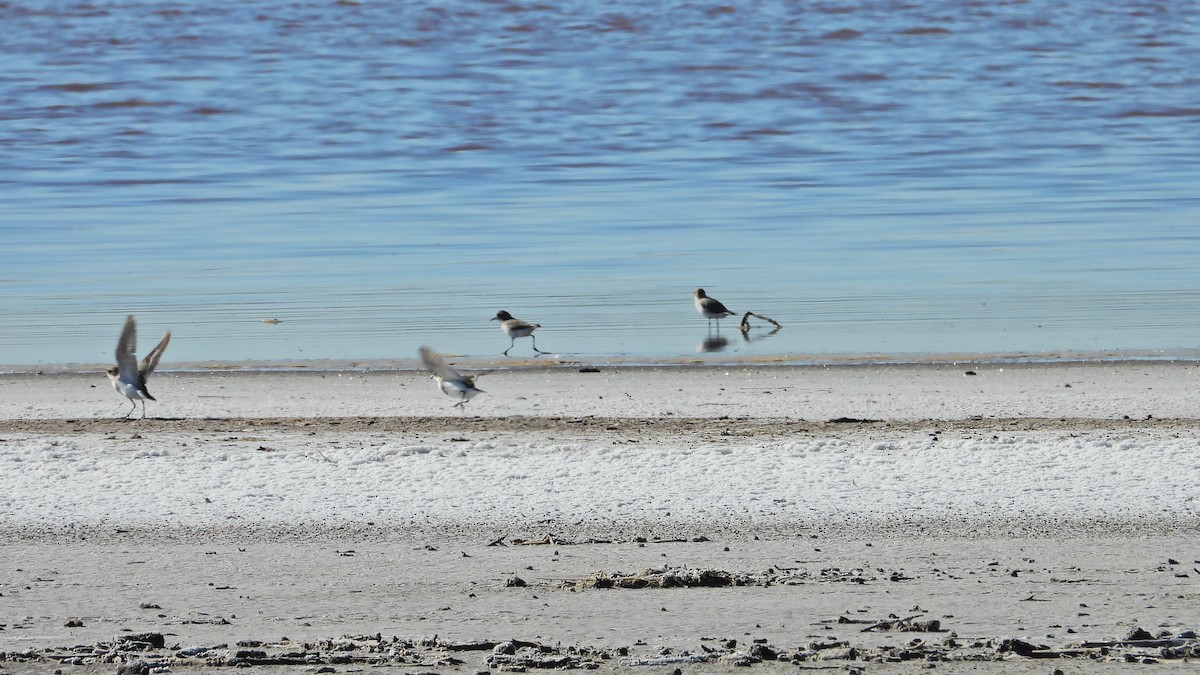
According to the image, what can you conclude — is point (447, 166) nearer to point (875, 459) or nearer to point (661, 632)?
point (875, 459)

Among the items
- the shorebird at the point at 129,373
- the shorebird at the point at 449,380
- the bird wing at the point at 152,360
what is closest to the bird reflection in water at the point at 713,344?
the shorebird at the point at 449,380

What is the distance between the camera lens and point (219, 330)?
1580cm

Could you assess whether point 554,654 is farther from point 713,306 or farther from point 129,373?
point 713,306

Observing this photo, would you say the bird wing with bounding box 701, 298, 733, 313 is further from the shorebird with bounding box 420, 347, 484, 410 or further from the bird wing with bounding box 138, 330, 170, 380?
the bird wing with bounding box 138, 330, 170, 380

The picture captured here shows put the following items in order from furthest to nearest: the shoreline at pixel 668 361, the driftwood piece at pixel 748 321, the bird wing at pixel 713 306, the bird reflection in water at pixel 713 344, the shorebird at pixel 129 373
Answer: the driftwood piece at pixel 748 321 → the bird wing at pixel 713 306 → the bird reflection in water at pixel 713 344 → the shoreline at pixel 668 361 → the shorebird at pixel 129 373

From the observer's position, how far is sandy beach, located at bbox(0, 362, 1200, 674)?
5.73 meters

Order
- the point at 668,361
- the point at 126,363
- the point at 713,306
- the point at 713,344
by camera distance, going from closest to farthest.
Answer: the point at 126,363 → the point at 668,361 → the point at 713,344 → the point at 713,306

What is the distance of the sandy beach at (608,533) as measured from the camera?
573 cm

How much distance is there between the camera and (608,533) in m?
7.52

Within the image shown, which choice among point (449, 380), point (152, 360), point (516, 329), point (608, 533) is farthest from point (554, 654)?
point (516, 329)

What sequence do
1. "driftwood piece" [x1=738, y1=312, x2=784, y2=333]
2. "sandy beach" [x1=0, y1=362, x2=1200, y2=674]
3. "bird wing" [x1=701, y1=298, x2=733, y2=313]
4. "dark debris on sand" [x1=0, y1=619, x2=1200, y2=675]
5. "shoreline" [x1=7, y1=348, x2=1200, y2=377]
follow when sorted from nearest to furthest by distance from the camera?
"dark debris on sand" [x1=0, y1=619, x2=1200, y2=675], "sandy beach" [x1=0, y1=362, x2=1200, y2=674], "shoreline" [x1=7, y1=348, x2=1200, y2=377], "bird wing" [x1=701, y1=298, x2=733, y2=313], "driftwood piece" [x1=738, y1=312, x2=784, y2=333]

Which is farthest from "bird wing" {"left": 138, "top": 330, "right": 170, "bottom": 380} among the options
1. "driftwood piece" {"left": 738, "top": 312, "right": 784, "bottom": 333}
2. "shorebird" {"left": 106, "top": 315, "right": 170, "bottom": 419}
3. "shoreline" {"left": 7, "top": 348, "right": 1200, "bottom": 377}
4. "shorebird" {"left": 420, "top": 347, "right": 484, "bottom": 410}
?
"driftwood piece" {"left": 738, "top": 312, "right": 784, "bottom": 333}

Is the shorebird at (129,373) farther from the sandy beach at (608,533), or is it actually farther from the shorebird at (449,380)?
the shorebird at (449,380)

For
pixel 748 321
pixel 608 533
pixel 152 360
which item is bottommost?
pixel 608 533
